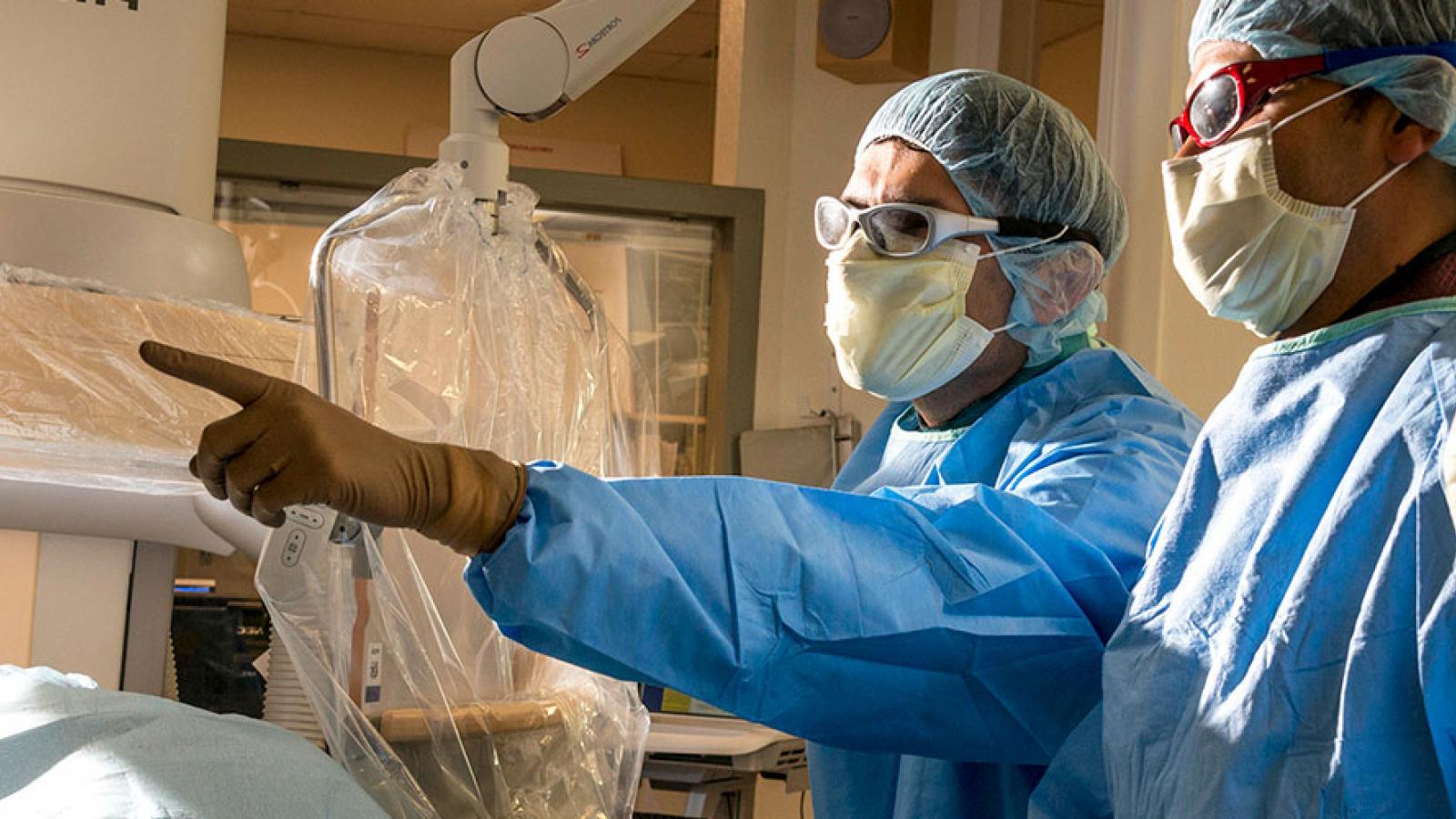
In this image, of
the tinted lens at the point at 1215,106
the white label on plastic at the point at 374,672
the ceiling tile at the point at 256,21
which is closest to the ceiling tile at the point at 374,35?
the ceiling tile at the point at 256,21

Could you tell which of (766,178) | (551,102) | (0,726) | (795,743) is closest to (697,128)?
(766,178)

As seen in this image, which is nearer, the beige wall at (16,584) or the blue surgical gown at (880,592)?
the blue surgical gown at (880,592)

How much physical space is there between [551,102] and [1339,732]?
36.1 inches

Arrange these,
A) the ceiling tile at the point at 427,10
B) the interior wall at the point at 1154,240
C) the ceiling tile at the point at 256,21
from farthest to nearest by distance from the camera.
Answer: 1. the ceiling tile at the point at 256,21
2. the ceiling tile at the point at 427,10
3. the interior wall at the point at 1154,240

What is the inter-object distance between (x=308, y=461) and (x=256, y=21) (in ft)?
18.4

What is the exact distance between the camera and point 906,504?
1142 mm

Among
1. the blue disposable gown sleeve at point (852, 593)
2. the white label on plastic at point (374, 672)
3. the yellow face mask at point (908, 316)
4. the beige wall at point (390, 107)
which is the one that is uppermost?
the beige wall at point (390, 107)

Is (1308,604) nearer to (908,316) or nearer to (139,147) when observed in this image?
(908,316)

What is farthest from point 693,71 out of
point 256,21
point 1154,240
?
point 1154,240

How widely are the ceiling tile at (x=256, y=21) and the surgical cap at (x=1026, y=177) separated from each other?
484 centimetres

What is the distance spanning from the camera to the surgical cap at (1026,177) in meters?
1.52

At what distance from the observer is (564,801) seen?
143 centimetres

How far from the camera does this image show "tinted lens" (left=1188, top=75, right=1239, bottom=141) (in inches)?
43.7

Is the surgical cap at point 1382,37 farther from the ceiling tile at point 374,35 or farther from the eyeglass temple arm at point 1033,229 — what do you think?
the ceiling tile at point 374,35
